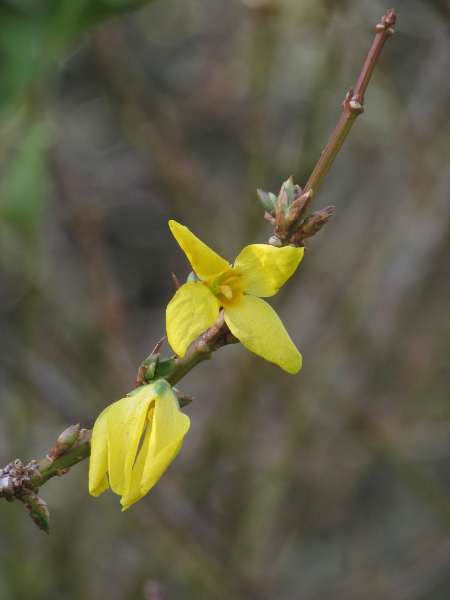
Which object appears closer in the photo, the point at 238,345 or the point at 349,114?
the point at 349,114

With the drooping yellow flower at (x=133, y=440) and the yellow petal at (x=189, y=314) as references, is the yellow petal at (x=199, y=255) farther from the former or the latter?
the drooping yellow flower at (x=133, y=440)

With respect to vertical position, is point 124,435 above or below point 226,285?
below

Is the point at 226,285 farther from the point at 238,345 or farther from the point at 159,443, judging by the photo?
the point at 238,345

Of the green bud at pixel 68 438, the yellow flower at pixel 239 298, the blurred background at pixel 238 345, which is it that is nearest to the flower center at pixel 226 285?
the yellow flower at pixel 239 298

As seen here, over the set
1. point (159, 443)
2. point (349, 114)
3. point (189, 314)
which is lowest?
point (159, 443)

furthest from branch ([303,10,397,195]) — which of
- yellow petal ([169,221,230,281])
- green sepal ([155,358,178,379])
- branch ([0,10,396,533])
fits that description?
green sepal ([155,358,178,379])

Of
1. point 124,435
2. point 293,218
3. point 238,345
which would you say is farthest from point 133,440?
point 238,345

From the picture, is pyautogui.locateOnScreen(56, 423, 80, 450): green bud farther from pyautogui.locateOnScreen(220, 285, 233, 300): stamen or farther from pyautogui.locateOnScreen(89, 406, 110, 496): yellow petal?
pyautogui.locateOnScreen(220, 285, 233, 300): stamen

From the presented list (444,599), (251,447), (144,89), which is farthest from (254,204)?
(444,599)
